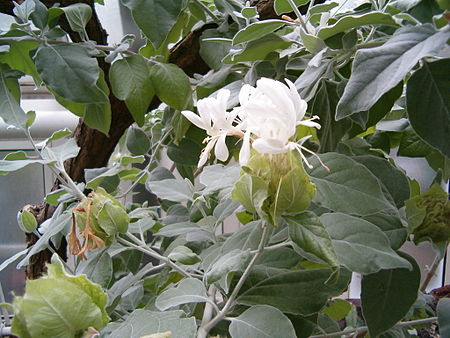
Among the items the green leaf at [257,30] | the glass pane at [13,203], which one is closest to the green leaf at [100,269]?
the green leaf at [257,30]

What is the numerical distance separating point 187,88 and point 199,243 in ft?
0.54

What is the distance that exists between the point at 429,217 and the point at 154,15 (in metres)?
0.24

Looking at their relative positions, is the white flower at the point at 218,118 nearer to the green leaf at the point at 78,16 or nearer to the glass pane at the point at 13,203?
the green leaf at the point at 78,16

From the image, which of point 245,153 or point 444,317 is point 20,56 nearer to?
point 245,153

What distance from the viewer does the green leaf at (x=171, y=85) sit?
1.57 feet

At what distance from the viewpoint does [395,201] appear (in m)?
0.34

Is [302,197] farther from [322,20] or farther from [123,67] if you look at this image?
[123,67]

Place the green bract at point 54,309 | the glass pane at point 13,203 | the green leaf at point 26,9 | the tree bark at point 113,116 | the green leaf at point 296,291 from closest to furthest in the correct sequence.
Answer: the green bract at point 54,309 → the green leaf at point 296,291 → the green leaf at point 26,9 → the tree bark at point 113,116 → the glass pane at point 13,203

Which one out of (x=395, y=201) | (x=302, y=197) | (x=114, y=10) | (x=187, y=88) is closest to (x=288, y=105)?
(x=302, y=197)

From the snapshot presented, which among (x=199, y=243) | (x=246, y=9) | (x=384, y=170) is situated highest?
(x=246, y=9)

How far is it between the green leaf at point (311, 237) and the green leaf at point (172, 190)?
0.21 m

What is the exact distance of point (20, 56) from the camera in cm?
48

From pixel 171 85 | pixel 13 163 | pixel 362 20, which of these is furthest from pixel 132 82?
pixel 362 20

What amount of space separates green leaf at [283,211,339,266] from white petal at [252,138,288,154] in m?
0.05
